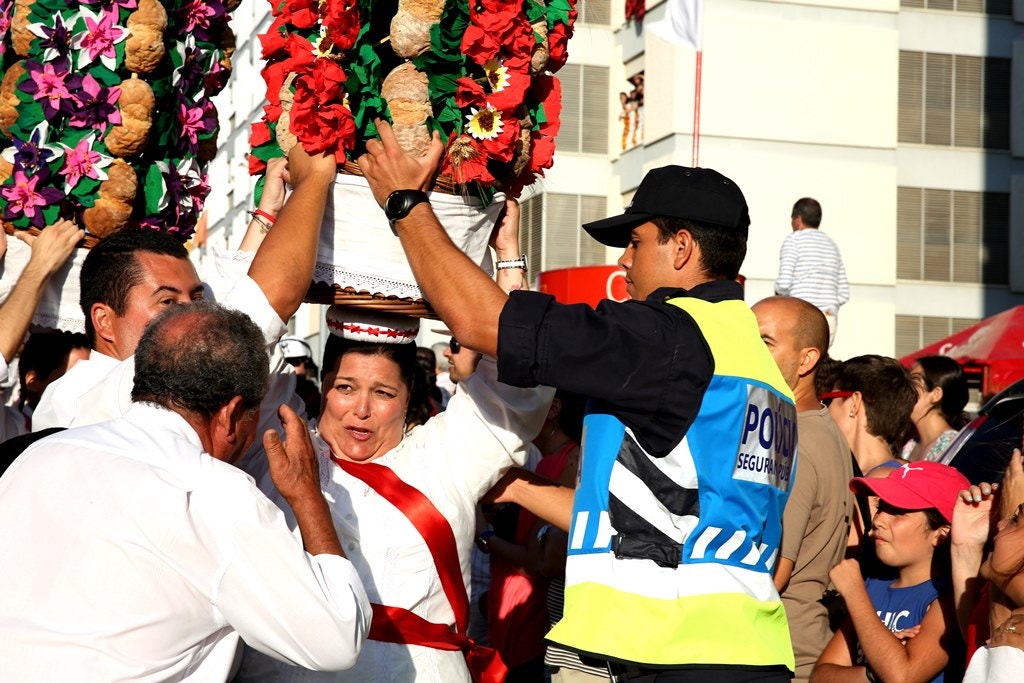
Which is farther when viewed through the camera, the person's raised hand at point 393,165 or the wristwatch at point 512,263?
the wristwatch at point 512,263

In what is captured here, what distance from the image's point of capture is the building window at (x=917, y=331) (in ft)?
79.9

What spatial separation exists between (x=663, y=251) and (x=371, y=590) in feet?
3.83

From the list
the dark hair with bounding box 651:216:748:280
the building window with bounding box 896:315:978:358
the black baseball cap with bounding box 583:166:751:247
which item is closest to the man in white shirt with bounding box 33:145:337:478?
the black baseball cap with bounding box 583:166:751:247

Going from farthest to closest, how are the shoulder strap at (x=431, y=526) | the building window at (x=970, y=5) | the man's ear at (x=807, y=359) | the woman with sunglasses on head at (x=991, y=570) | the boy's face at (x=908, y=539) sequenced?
the building window at (x=970, y=5) → the man's ear at (x=807, y=359) → the boy's face at (x=908, y=539) → the shoulder strap at (x=431, y=526) → the woman with sunglasses on head at (x=991, y=570)

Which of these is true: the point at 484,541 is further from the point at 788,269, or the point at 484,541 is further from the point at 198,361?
the point at 788,269

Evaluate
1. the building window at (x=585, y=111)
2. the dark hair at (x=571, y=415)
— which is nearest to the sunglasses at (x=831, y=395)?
the dark hair at (x=571, y=415)

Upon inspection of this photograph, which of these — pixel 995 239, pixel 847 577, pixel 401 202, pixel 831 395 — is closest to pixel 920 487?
pixel 847 577

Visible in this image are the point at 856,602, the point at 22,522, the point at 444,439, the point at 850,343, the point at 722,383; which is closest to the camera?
the point at 22,522

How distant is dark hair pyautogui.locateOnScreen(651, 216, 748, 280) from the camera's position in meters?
3.27

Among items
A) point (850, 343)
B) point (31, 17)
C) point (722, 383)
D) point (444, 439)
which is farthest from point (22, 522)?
point (850, 343)

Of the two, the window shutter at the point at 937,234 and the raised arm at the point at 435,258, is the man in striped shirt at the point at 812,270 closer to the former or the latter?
the raised arm at the point at 435,258

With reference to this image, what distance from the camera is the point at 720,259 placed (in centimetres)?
329

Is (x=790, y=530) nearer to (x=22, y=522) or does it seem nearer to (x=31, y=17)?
(x=22, y=522)

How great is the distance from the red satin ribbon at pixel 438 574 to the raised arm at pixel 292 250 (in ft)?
1.89
